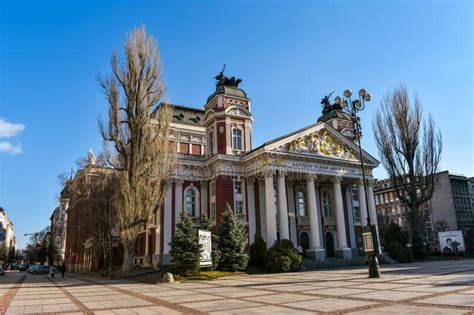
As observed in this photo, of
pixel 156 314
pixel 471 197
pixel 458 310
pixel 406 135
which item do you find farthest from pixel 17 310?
pixel 471 197

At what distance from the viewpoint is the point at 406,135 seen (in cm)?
3853

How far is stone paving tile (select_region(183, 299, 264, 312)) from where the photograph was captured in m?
9.95

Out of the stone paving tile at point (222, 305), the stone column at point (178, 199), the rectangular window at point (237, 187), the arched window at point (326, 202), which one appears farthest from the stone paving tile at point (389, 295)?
the arched window at point (326, 202)

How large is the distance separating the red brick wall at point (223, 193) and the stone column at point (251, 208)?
1817mm

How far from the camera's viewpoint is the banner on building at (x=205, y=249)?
22070 mm

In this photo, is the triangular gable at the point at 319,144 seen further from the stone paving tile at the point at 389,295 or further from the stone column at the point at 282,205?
the stone paving tile at the point at 389,295

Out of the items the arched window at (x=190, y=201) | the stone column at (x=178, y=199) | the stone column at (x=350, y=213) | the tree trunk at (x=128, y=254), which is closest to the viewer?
the tree trunk at (x=128, y=254)

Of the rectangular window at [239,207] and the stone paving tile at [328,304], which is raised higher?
the rectangular window at [239,207]

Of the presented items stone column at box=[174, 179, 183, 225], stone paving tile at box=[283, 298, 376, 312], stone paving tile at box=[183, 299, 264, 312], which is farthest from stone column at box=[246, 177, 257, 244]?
stone paving tile at box=[283, 298, 376, 312]

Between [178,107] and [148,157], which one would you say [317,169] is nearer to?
[148,157]

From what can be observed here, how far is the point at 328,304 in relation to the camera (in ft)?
32.3

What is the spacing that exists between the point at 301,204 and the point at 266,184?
24.3ft

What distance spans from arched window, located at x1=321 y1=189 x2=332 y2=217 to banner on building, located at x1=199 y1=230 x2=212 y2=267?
18927 mm

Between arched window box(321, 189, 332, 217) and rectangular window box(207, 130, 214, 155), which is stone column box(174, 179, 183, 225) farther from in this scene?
arched window box(321, 189, 332, 217)
